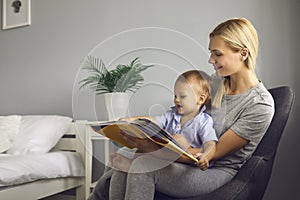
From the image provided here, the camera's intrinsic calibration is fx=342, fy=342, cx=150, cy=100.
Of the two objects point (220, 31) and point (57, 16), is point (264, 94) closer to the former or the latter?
point (220, 31)

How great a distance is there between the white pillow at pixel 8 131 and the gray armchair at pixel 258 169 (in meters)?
1.04

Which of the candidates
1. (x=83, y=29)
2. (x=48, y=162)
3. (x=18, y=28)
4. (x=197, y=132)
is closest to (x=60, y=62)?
(x=83, y=29)

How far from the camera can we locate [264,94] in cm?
106

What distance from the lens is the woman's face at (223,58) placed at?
1.07 meters

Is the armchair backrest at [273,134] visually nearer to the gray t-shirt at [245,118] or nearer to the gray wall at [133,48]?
the gray t-shirt at [245,118]

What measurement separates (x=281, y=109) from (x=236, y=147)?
198mm

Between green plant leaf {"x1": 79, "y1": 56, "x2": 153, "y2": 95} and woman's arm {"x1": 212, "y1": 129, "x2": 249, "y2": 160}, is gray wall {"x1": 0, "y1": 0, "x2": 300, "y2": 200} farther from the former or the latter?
woman's arm {"x1": 212, "y1": 129, "x2": 249, "y2": 160}

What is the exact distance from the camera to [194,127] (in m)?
0.97

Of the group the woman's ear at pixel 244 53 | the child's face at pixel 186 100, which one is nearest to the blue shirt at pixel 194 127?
the child's face at pixel 186 100

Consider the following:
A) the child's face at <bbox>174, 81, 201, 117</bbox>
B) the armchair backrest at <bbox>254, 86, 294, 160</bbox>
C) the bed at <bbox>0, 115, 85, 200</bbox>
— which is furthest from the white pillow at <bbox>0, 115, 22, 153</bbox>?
the armchair backrest at <bbox>254, 86, 294, 160</bbox>

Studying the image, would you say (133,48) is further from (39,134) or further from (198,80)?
(39,134)

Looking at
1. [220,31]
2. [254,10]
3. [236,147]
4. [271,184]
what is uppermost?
[254,10]

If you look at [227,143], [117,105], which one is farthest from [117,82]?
[227,143]

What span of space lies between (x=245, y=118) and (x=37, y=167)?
0.94 metres
